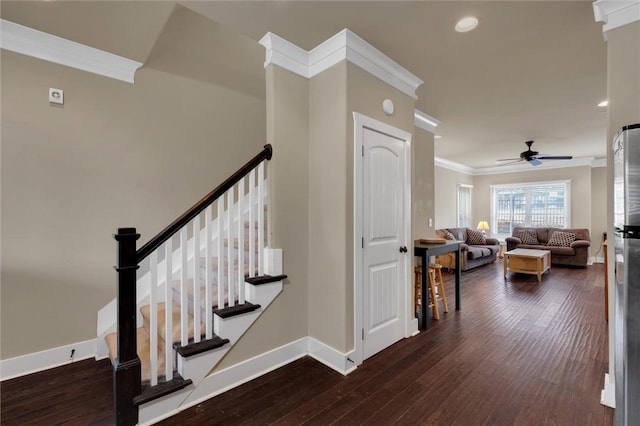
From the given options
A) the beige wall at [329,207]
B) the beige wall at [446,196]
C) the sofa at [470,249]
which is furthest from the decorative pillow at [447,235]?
the beige wall at [329,207]

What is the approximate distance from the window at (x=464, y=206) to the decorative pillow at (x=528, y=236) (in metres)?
1.52

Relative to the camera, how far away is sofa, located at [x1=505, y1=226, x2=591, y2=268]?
22.5ft

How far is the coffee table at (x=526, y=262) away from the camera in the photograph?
5652 mm

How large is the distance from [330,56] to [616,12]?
195cm

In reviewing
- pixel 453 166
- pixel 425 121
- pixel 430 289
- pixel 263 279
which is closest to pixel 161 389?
pixel 263 279

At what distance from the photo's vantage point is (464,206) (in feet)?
29.8

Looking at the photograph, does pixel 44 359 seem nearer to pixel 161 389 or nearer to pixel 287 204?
pixel 161 389

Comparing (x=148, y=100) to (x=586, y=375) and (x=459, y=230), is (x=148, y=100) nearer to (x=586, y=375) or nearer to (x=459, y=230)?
(x=586, y=375)

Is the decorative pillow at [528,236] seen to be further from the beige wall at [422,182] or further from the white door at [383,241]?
the white door at [383,241]

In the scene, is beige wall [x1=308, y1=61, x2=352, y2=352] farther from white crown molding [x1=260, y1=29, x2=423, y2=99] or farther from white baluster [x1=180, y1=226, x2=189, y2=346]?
white baluster [x1=180, y1=226, x2=189, y2=346]

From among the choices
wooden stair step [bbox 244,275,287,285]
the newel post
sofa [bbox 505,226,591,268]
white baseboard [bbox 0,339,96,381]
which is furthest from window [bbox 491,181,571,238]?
white baseboard [bbox 0,339,96,381]

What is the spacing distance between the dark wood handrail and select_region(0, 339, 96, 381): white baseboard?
4.98ft

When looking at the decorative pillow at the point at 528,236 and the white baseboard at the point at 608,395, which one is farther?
the decorative pillow at the point at 528,236

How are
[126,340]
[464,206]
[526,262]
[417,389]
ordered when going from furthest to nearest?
[464,206] → [526,262] → [417,389] → [126,340]
